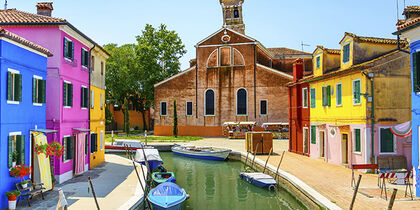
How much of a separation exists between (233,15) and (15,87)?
1900 inches

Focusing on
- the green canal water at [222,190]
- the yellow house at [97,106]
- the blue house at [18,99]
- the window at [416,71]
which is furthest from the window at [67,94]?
the window at [416,71]

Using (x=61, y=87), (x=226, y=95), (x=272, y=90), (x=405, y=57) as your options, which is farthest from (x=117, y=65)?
(x=405, y=57)

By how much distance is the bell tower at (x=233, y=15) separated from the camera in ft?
186

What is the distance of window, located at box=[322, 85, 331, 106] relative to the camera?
72.1 ft

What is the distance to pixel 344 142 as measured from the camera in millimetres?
20562

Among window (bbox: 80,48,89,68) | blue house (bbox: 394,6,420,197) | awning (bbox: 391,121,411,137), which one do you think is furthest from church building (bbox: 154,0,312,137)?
blue house (bbox: 394,6,420,197)

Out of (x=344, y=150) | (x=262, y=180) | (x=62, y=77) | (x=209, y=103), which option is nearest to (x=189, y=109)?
(x=209, y=103)

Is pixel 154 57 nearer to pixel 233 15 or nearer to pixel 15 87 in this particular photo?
pixel 233 15

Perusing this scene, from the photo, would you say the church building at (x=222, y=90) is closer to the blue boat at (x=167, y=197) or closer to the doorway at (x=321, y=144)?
the doorway at (x=321, y=144)

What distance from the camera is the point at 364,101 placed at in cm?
1819

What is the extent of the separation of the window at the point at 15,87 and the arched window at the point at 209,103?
32611 mm

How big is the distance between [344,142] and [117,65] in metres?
39.7

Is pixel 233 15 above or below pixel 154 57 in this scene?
above

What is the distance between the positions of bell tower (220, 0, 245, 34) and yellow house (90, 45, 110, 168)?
119 feet
